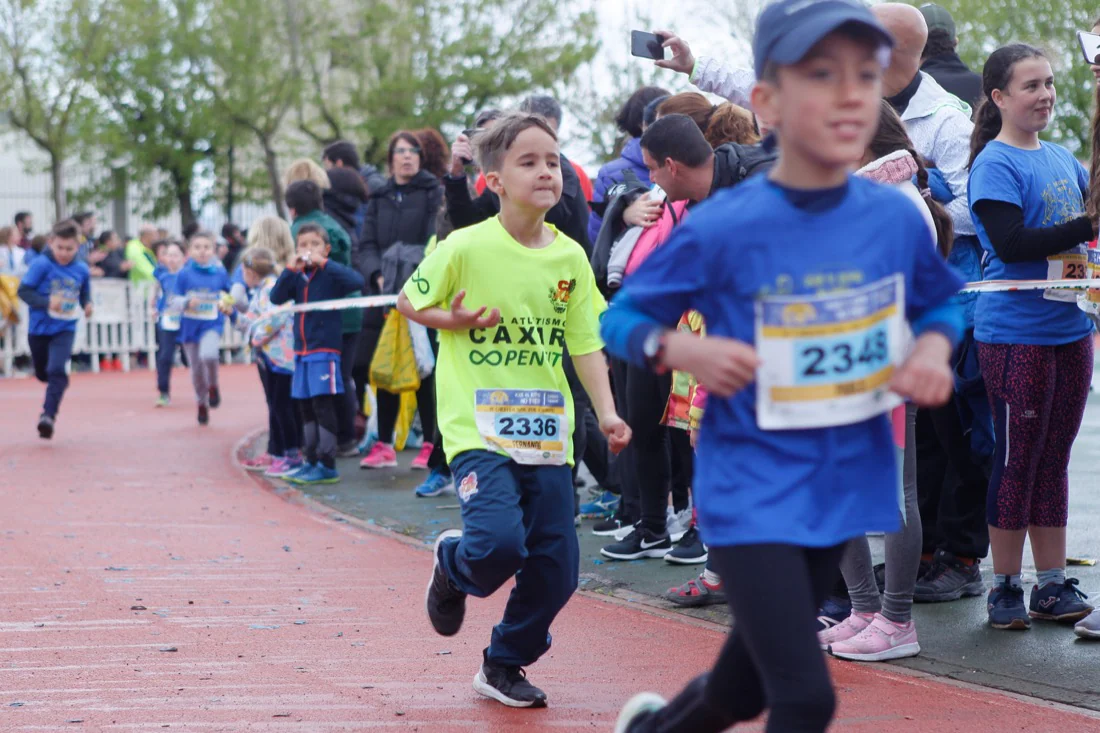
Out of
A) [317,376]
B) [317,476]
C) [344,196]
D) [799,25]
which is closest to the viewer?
[799,25]

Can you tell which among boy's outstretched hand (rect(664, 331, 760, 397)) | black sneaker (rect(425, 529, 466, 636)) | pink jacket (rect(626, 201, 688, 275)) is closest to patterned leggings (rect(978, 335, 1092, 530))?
pink jacket (rect(626, 201, 688, 275))

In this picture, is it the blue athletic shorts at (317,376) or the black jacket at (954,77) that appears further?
the blue athletic shorts at (317,376)

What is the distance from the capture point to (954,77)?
7109mm

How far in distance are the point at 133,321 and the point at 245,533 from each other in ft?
53.3

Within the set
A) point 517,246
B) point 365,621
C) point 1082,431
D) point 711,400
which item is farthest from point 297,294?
point 711,400

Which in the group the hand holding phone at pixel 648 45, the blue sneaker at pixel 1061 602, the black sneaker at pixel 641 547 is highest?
the hand holding phone at pixel 648 45

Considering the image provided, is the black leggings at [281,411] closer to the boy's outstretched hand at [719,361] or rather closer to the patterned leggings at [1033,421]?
the patterned leggings at [1033,421]

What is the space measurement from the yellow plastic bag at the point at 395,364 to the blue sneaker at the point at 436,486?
0.61 m

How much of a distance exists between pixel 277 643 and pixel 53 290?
8828mm

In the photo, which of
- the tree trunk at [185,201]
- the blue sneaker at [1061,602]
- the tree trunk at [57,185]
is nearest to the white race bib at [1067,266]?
the blue sneaker at [1061,602]

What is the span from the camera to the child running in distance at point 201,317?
14781 mm

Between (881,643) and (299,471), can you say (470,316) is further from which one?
(299,471)

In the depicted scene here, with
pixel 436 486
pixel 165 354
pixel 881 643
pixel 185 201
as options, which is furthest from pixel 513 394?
pixel 185 201

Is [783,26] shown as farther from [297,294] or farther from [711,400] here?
[297,294]
